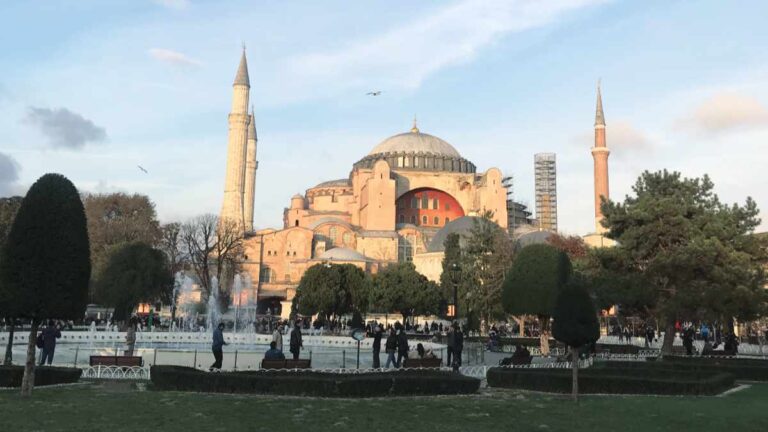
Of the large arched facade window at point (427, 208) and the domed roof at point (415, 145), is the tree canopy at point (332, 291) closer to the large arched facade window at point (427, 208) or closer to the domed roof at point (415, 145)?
the large arched facade window at point (427, 208)

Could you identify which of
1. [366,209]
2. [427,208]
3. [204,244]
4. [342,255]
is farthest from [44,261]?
A: [427,208]

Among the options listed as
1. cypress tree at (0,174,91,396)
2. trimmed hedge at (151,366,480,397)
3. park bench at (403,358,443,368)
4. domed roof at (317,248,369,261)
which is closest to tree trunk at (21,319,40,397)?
cypress tree at (0,174,91,396)

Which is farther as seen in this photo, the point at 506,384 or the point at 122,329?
the point at 122,329

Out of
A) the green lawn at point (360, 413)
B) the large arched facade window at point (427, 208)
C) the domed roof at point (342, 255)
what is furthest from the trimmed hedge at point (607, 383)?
the large arched facade window at point (427, 208)

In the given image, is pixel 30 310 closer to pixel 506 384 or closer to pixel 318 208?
pixel 506 384

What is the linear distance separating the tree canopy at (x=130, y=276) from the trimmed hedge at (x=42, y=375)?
66.2ft

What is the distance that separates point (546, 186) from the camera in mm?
78062

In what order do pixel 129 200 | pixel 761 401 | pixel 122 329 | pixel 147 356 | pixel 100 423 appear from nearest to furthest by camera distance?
pixel 100 423
pixel 761 401
pixel 147 356
pixel 122 329
pixel 129 200

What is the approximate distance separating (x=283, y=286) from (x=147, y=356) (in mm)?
39602

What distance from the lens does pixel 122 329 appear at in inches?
1337

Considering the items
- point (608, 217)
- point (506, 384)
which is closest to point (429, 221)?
point (608, 217)

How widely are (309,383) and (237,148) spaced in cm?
4898

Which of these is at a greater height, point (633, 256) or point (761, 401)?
point (633, 256)

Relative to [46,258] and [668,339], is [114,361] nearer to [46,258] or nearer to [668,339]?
[46,258]
